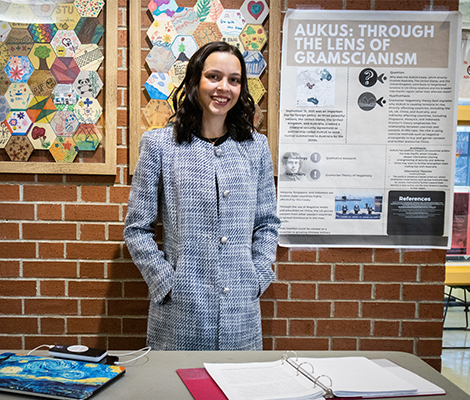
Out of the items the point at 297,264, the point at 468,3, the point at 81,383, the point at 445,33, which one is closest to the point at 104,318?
the point at 297,264

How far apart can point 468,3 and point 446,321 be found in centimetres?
252

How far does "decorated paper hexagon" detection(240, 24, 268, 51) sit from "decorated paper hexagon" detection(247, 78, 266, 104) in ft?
0.50

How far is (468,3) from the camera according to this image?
8.23 feet

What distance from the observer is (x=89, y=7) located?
197cm

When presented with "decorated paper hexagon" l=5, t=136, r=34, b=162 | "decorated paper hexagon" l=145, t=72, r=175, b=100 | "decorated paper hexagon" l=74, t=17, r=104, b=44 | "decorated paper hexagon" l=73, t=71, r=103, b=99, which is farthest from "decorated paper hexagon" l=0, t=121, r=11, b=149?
"decorated paper hexagon" l=145, t=72, r=175, b=100

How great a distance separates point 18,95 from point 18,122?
13 centimetres

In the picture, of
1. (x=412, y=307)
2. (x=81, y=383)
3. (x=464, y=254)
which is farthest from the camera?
(x=464, y=254)

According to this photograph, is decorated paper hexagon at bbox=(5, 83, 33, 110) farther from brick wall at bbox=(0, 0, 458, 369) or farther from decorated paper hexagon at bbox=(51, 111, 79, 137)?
brick wall at bbox=(0, 0, 458, 369)

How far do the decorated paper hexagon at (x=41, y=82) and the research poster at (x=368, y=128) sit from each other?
111 cm

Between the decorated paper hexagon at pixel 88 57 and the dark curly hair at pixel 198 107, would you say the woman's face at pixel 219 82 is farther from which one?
the decorated paper hexagon at pixel 88 57

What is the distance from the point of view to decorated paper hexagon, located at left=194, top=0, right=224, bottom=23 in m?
1.99

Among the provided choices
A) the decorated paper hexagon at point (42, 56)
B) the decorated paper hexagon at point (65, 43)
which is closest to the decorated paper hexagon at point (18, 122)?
the decorated paper hexagon at point (42, 56)

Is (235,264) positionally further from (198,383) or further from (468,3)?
(468,3)

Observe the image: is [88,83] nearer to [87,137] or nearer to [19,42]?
[87,137]
